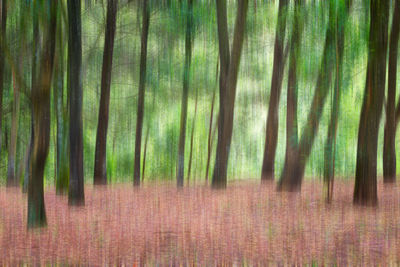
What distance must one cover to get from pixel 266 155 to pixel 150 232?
11628mm

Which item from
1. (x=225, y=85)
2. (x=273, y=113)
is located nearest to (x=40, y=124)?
(x=225, y=85)

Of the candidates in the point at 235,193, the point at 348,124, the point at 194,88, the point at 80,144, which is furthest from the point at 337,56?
the point at 348,124

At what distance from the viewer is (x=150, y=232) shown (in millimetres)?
10984

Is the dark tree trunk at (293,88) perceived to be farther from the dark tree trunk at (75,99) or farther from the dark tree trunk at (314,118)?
the dark tree trunk at (75,99)

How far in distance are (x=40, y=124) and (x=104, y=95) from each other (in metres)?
9.69

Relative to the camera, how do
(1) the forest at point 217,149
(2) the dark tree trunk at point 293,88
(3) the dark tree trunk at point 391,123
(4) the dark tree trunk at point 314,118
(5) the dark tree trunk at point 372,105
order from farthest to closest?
(3) the dark tree trunk at point 391,123 → (2) the dark tree trunk at point 293,88 → (4) the dark tree trunk at point 314,118 → (5) the dark tree trunk at point 372,105 → (1) the forest at point 217,149

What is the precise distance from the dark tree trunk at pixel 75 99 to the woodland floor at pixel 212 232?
689mm

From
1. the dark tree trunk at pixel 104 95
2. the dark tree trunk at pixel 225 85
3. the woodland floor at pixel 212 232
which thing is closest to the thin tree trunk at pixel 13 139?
the dark tree trunk at pixel 104 95

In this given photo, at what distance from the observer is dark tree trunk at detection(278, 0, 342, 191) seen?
14281 mm

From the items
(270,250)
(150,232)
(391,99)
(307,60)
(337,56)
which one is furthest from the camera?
(391,99)

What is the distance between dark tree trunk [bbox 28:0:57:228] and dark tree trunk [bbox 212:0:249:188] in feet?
26.2

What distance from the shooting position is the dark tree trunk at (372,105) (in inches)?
517

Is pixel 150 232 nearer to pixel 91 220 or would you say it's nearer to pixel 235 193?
pixel 91 220

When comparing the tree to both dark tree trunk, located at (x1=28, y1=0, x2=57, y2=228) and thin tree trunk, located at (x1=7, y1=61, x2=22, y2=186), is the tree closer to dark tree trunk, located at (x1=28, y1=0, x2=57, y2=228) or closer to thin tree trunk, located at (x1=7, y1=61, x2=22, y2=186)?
dark tree trunk, located at (x1=28, y1=0, x2=57, y2=228)
